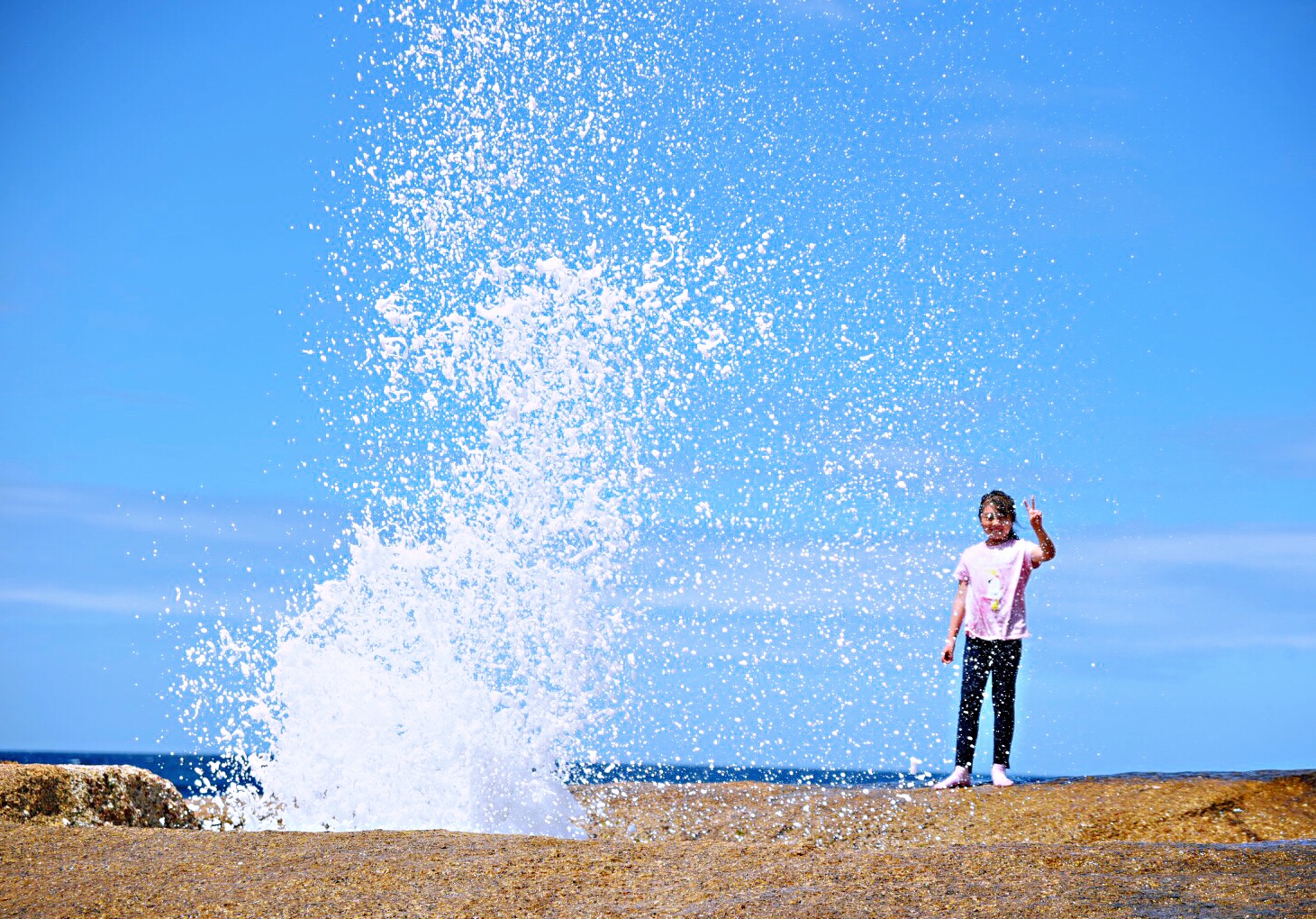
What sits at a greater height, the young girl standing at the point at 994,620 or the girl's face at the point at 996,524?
the girl's face at the point at 996,524

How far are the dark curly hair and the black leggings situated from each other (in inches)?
32.4

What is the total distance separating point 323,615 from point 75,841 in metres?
3.03

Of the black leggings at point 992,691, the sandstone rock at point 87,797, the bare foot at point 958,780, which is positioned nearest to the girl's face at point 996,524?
the black leggings at point 992,691

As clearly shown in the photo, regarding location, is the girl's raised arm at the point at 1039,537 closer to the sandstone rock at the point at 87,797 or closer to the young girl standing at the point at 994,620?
the young girl standing at the point at 994,620

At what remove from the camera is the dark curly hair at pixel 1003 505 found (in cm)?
823

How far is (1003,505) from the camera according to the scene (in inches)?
324

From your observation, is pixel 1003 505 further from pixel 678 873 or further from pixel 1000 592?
pixel 678 873

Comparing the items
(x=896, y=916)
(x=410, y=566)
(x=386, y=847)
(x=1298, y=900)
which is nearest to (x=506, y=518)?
(x=410, y=566)

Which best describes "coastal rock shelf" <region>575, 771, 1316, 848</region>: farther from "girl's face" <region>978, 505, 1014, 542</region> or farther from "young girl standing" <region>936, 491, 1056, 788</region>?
"girl's face" <region>978, 505, 1014, 542</region>

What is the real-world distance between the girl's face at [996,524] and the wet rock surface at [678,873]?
198 cm

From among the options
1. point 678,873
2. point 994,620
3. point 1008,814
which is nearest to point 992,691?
point 994,620

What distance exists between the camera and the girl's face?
26.9 ft

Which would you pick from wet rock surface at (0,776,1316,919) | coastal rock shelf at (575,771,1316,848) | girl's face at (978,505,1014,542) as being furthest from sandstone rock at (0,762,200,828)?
girl's face at (978,505,1014,542)

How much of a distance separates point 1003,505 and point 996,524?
16 centimetres
